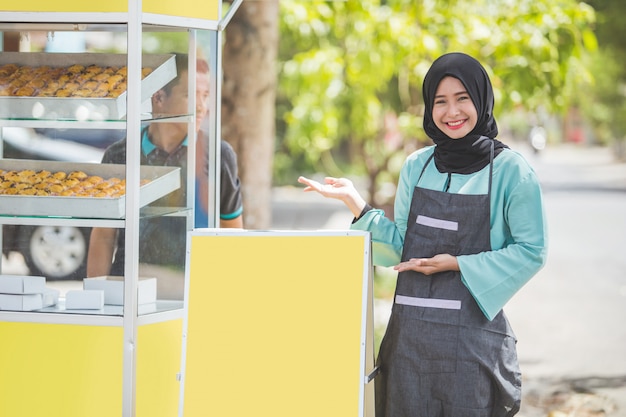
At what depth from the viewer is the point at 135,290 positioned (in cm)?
384

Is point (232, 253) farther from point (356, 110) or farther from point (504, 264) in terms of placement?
point (356, 110)

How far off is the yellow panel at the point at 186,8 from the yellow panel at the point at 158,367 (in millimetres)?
1283

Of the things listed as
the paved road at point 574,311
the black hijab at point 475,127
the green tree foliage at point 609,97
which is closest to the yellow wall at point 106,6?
the black hijab at point 475,127

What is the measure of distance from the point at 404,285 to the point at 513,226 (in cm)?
44

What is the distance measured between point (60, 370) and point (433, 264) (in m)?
1.65

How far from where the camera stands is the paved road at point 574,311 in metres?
6.84

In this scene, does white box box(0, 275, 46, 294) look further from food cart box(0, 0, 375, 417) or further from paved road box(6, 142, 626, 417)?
paved road box(6, 142, 626, 417)

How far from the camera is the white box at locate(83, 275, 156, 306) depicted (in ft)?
13.1

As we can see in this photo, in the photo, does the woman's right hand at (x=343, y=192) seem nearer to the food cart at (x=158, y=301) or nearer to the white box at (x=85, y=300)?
the food cart at (x=158, y=301)

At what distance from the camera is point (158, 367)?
3994mm

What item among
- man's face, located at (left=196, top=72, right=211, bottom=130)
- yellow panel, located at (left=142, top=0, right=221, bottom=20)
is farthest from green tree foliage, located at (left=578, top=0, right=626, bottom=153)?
yellow panel, located at (left=142, top=0, right=221, bottom=20)

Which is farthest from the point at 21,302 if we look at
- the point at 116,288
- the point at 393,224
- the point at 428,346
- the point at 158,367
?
the point at 428,346

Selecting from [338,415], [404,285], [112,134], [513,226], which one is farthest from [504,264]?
[112,134]

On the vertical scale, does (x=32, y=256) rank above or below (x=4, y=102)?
below
